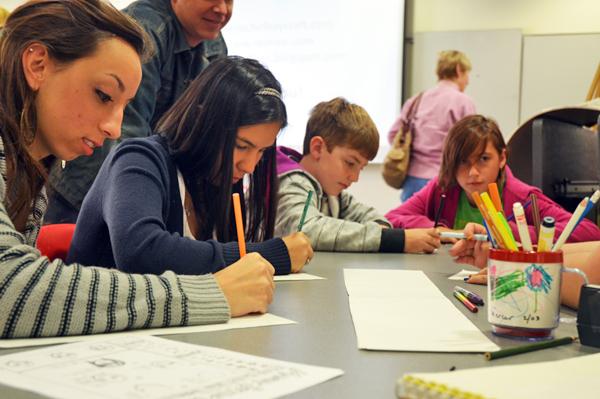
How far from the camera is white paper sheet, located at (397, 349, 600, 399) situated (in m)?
0.47

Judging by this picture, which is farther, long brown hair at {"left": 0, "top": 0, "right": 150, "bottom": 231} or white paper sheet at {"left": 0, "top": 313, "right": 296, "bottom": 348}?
long brown hair at {"left": 0, "top": 0, "right": 150, "bottom": 231}

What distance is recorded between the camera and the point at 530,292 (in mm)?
719

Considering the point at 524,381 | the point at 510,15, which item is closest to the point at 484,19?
the point at 510,15

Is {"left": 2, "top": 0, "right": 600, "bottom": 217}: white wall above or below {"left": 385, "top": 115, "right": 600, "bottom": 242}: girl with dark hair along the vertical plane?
above

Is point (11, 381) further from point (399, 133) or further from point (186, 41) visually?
point (399, 133)

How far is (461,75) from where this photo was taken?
3846mm

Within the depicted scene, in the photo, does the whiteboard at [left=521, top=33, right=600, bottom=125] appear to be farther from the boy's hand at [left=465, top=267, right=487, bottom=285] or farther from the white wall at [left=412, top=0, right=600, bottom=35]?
the boy's hand at [left=465, top=267, right=487, bottom=285]

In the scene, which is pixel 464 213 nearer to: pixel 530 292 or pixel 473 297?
pixel 473 297

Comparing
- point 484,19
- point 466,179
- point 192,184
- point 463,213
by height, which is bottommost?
point 463,213

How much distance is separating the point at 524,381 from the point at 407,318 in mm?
332

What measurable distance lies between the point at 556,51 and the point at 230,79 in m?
3.56

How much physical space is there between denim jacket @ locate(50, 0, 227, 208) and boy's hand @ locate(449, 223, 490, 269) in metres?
0.76

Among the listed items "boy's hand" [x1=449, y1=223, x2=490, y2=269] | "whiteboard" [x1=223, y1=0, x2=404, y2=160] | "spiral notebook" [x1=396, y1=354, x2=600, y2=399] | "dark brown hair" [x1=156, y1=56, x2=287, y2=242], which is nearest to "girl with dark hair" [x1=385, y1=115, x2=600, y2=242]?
"boy's hand" [x1=449, y1=223, x2=490, y2=269]

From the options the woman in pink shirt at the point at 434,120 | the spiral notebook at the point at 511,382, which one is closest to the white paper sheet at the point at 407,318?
the spiral notebook at the point at 511,382
